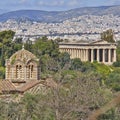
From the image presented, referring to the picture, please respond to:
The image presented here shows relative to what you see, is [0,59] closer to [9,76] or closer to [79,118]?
[9,76]

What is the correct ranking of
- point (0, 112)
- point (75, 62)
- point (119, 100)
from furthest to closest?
point (75, 62), point (0, 112), point (119, 100)

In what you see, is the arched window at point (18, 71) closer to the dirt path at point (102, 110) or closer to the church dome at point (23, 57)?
the church dome at point (23, 57)

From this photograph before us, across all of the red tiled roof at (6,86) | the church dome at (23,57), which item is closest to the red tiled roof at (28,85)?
the red tiled roof at (6,86)

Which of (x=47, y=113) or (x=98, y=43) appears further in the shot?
(x=98, y=43)

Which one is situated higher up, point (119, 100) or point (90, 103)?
point (119, 100)

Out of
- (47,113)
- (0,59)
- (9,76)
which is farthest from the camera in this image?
(0,59)

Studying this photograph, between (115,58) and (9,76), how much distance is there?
45709mm

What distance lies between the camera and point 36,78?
32094 mm

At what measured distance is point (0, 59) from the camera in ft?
184

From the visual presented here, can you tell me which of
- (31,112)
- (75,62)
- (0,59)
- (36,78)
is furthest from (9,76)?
(75,62)

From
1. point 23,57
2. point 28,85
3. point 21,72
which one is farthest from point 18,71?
point 28,85

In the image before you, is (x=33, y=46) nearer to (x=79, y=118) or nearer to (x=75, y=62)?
(x=75, y=62)

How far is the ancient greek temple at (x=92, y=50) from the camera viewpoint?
79938 millimetres

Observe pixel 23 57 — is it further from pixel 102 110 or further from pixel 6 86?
pixel 102 110
